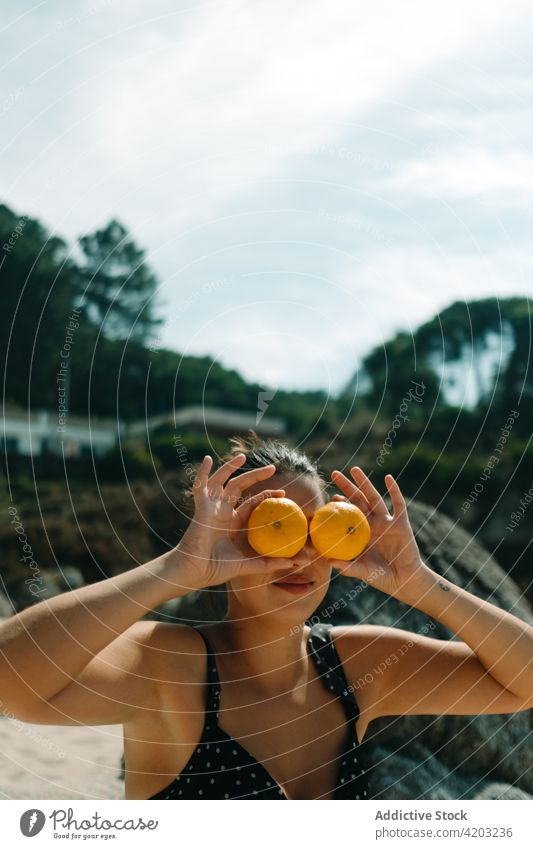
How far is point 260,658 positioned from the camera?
9.92ft

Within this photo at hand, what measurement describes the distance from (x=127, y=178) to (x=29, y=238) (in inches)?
312

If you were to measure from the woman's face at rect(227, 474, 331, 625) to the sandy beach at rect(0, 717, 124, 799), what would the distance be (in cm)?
262

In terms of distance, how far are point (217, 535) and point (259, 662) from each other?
0.53 meters

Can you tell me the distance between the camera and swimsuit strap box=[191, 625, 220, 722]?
2.86 meters

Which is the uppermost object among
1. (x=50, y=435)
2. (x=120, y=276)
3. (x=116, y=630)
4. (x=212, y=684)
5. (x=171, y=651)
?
(x=120, y=276)

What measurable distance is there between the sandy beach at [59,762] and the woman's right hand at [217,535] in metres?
2.81

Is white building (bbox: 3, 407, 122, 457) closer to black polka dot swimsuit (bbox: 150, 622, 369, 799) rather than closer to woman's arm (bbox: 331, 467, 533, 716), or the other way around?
woman's arm (bbox: 331, 467, 533, 716)

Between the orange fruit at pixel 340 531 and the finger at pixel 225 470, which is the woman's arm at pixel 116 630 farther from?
the orange fruit at pixel 340 531

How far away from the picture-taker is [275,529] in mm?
2809

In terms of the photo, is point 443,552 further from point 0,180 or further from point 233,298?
point 0,180

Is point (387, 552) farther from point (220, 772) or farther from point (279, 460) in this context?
point (220, 772)

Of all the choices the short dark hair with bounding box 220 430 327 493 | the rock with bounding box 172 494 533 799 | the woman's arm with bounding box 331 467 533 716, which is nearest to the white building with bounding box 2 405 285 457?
the rock with bounding box 172 494 533 799

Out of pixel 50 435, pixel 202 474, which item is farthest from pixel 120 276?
pixel 50 435

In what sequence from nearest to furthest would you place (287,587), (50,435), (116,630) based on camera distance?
(116,630) < (287,587) < (50,435)
